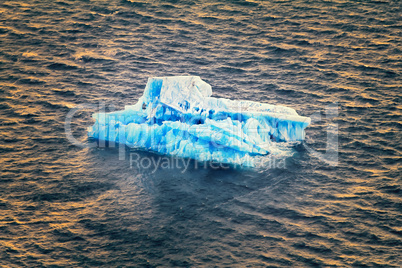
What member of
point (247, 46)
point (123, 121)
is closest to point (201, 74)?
point (247, 46)

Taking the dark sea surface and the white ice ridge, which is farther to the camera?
the white ice ridge

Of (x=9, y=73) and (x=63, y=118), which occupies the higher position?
(x=9, y=73)

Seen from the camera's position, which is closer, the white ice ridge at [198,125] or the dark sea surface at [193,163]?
the dark sea surface at [193,163]

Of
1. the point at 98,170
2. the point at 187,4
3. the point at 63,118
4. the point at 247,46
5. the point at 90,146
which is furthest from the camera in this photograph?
the point at 187,4

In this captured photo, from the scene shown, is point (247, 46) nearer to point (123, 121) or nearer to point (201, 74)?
point (201, 74)

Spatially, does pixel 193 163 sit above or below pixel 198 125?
below
